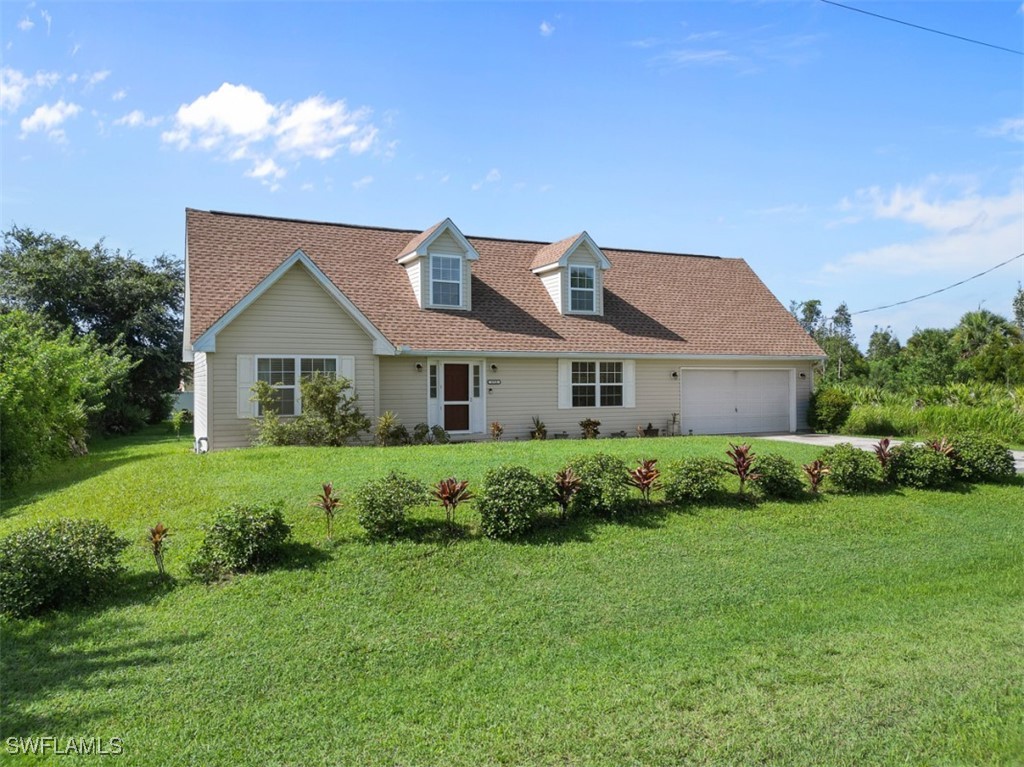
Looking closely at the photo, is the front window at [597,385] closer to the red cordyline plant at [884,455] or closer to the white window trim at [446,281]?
the white window trim at [446,281]

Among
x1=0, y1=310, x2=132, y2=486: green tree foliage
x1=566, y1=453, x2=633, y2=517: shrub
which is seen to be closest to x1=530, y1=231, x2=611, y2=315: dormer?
x1=566, y1=453, x2=633, y2=517: shrub

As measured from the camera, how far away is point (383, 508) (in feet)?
26.7

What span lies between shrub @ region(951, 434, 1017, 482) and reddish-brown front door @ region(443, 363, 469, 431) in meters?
11.1

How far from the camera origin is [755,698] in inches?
193

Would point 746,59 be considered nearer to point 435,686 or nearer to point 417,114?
point 417,114

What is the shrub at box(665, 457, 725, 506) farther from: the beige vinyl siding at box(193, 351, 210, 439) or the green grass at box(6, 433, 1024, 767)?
the beige vinyl siding at box(193, 351, 210, 439)

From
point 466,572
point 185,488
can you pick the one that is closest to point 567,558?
point 466,572

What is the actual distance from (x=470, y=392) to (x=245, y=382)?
5.74m

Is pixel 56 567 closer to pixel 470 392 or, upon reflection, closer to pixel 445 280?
pixel 470 392

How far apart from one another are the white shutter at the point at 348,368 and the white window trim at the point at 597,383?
19.5 ft

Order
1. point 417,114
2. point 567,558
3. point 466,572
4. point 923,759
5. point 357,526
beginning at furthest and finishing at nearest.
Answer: point 417,114 < point 357,526 < point 567,558 < point 466,572 < point 923,759

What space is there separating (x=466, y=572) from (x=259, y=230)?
15.6 metres

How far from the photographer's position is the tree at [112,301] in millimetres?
30250

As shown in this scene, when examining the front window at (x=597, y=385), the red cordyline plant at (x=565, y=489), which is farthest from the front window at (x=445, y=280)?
the red cordyline plant at (x=565, y=489)
